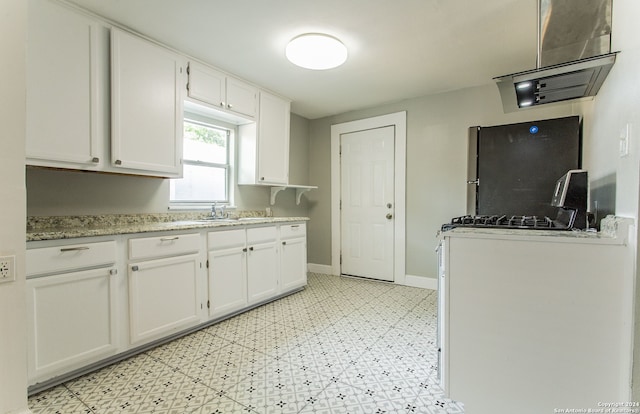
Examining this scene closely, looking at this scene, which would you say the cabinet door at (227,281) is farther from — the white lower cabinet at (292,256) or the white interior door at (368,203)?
the white interior door at (368,203)

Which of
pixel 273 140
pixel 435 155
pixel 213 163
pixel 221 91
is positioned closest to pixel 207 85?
pixel 221 91

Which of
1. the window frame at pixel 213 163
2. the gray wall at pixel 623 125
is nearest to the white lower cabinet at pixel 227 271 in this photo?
the window frame at pixel 213 163

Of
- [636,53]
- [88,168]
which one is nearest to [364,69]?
[636,53]

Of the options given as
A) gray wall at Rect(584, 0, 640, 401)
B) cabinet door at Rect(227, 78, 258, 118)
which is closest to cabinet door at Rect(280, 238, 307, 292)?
cabinet door at Rect(227, 78, 258, 118)

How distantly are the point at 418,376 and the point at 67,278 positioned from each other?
219cm

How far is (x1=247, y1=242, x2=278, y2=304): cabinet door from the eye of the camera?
9.48 feet

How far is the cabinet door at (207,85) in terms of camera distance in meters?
2.69

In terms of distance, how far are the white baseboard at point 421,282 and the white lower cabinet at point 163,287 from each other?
8.52ft

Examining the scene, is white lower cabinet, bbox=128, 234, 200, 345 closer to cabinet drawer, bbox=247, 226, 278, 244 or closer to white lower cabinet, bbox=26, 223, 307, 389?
white lower cabinet, bbox=26, 223, 307, 389

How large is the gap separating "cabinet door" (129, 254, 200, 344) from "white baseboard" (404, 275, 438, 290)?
2602 mm

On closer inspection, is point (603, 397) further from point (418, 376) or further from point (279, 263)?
point (279, 263)

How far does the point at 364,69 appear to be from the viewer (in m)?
2.96

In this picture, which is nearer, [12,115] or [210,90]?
[12,115]

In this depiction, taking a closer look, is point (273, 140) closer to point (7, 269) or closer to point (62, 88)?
point (62, 88)
